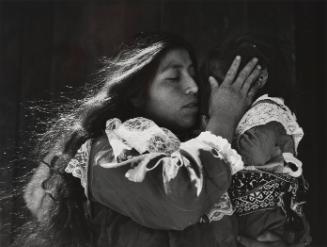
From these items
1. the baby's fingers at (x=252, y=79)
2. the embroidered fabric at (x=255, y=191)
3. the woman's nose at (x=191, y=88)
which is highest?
the baby's fingers at (x=252, y=79)

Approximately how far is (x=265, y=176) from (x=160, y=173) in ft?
1.20

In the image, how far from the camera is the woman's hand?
1.46 m

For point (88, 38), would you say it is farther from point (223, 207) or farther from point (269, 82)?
point (223, 207)

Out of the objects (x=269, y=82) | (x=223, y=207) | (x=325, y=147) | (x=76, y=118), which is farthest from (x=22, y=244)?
(x=325, y=147)

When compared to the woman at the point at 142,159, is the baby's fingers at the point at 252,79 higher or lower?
higher

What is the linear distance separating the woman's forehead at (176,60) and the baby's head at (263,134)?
29 centimetres

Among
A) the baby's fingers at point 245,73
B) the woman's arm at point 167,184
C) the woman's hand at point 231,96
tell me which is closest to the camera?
the woman's arm at point 167,184

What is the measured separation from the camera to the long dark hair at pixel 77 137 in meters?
1.62

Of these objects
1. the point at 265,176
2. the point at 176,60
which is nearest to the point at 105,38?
the point at 176,60

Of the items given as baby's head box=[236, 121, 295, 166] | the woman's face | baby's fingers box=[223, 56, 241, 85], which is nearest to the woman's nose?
the woman's face

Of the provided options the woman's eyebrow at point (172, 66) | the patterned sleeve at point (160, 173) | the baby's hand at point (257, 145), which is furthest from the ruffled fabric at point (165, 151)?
the woman's eyebrow at point (172, 66)

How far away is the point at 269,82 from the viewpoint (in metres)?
1.63

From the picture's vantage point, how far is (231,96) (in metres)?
1.53

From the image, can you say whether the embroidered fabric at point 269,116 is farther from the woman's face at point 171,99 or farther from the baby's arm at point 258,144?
the woman's face at point 171,99
